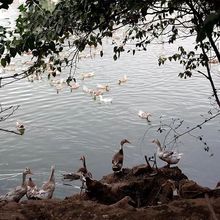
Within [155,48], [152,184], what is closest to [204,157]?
[152,184]

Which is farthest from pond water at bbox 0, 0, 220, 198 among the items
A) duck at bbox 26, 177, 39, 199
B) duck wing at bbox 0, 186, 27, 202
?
duck wing at bbox 0, 186, 27, 202

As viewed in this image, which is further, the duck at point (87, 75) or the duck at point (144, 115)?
the duck at point (87, 75)

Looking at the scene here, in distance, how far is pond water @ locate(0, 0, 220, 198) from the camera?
1019 centimetres

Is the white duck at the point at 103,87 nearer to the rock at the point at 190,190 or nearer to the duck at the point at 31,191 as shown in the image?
the duck at the point at 31,191

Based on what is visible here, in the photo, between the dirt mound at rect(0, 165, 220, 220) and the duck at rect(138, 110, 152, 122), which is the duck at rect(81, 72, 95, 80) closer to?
the duck at rect(138, 110, 152, 122)

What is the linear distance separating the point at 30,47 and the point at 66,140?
333 inches

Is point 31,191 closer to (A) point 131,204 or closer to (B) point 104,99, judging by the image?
(A) point 131,204

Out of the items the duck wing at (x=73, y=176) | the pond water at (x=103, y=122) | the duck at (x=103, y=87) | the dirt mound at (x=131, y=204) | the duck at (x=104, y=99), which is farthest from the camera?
the duck at (x=103, y=87)

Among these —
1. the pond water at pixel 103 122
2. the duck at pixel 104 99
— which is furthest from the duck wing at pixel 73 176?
the duck at pixel 104 99

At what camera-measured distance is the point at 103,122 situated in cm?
1262

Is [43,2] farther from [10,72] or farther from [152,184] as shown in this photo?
[10,72]

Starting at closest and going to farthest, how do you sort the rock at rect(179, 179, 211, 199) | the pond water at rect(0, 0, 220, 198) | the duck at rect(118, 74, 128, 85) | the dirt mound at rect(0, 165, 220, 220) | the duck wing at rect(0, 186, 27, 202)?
the dirt mound at rect(0, 165, 220, 220) < the rock at rect(179, 179, 211, 199) < the duck wing at rect(0, 186, 27, 202) < the pond water at rect(0, 0, 220, 198) < the duck at rect(118, 74, 128, 85)

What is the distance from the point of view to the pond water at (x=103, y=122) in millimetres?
10188

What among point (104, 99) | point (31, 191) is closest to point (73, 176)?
point (31, 191)
